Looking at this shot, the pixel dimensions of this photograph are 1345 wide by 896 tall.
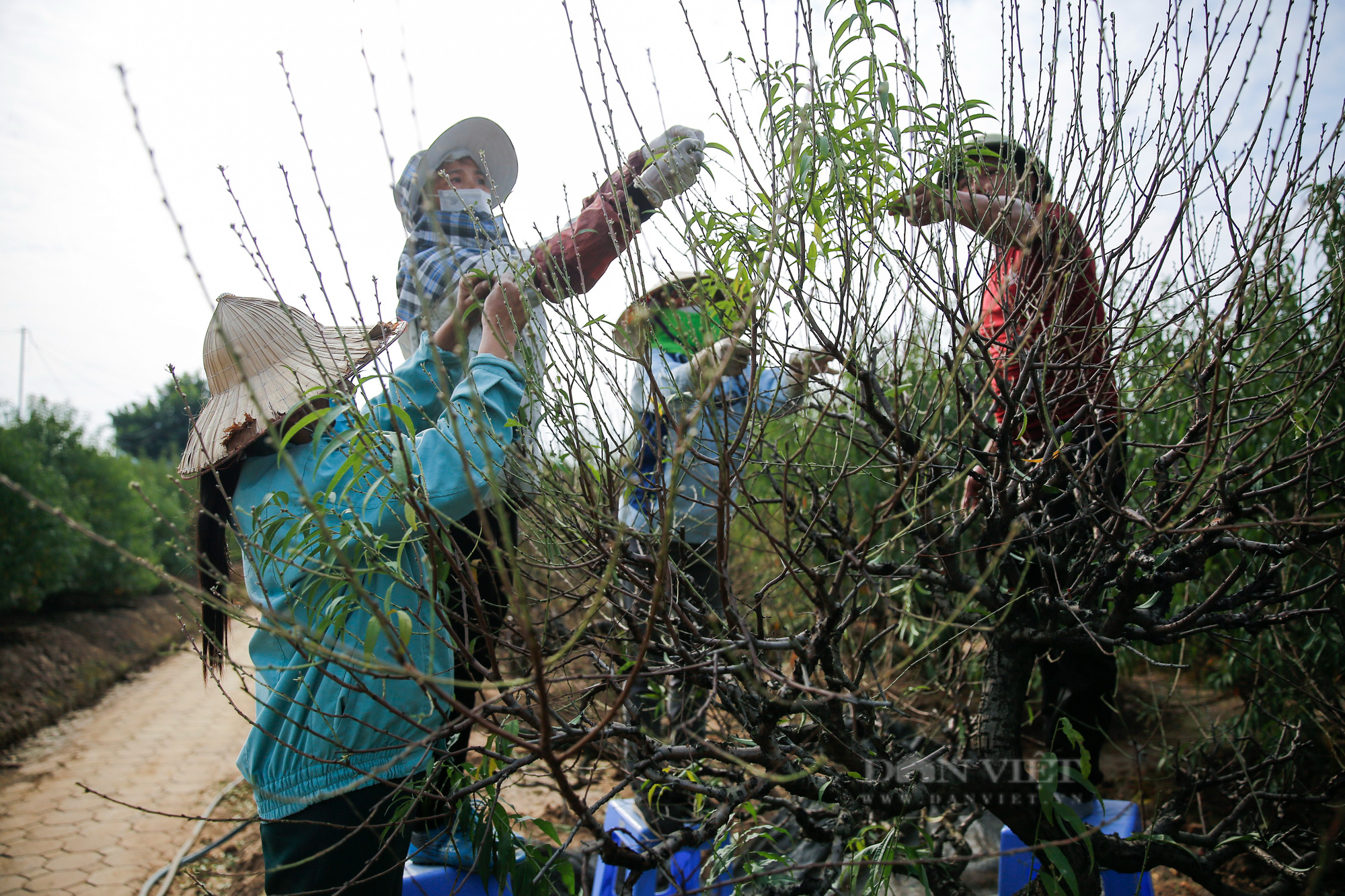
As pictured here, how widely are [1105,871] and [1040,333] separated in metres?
1.64

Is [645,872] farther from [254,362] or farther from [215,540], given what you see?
[254,362]

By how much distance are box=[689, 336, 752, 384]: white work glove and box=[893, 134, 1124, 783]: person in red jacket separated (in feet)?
1.46

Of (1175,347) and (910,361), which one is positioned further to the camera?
(910,361)

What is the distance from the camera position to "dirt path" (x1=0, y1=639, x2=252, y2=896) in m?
4.03

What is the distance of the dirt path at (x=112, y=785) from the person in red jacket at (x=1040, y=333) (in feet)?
12.5

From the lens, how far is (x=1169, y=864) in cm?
174

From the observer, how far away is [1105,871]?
2.05m

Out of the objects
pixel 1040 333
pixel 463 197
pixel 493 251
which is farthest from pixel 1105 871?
pixel 463 197

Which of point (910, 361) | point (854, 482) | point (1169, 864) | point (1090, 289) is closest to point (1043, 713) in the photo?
point (1169, 864)

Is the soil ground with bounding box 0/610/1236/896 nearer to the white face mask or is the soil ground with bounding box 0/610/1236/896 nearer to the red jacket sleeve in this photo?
the red jacket sleeve

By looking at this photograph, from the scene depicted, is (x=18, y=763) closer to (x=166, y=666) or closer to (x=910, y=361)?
(x=166, y=666)

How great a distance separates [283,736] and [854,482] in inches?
151

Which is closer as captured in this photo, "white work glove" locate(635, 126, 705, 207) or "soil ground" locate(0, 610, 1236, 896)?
"white work glove" locate(635, 126, 705, 207)

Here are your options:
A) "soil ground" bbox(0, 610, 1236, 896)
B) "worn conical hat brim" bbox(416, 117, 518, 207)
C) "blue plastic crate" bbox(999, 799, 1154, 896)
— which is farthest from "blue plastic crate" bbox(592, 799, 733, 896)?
"worn conical hat brim" bbox(416, 117, 518, 207)
